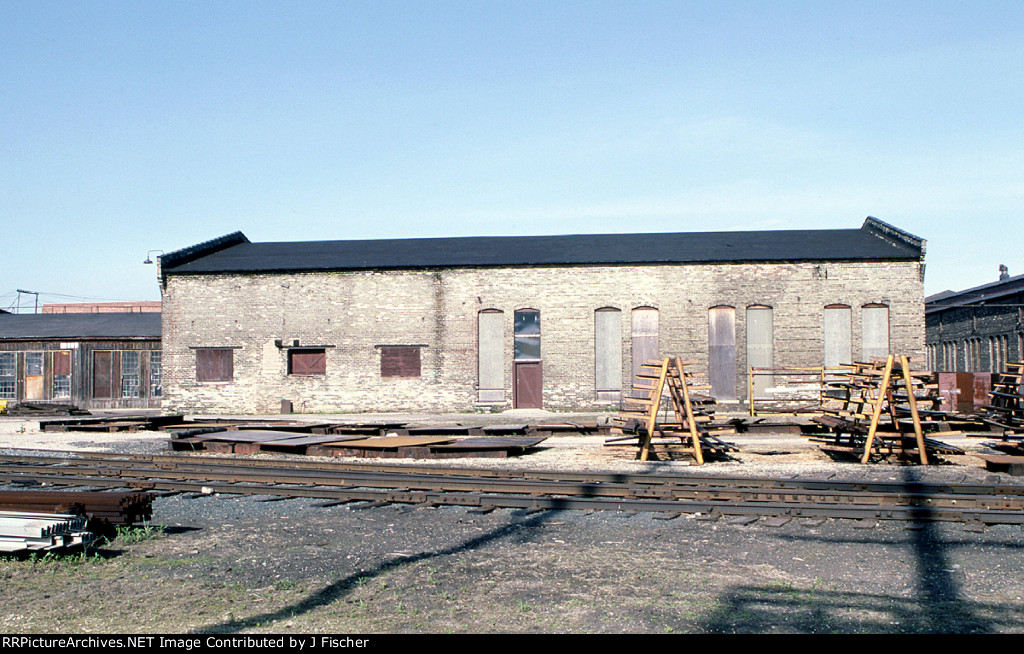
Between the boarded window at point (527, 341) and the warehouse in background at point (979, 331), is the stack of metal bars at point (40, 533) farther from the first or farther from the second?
the warehouse in background at point (979, 331)

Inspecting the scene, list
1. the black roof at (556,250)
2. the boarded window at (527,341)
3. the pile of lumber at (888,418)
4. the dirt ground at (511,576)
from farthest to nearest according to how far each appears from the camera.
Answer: the boarded window at (527,341) < the black roof at (556,250) < the pile of lumber at (888,418) < the dirt ground at (511,576)

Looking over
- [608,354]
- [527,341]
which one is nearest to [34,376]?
[527,341]

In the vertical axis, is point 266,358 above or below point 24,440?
above

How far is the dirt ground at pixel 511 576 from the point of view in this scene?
5.13m

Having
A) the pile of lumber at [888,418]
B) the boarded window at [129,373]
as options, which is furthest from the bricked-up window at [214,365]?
the pile of lumber at [888,418]

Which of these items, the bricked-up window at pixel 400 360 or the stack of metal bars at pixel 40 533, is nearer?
the stack of metal bars at pixel 40 533

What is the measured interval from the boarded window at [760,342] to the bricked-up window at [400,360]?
36.6ft

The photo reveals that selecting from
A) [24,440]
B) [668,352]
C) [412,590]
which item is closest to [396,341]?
[668,352]

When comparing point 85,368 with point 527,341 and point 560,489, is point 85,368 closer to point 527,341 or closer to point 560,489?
point 527,341

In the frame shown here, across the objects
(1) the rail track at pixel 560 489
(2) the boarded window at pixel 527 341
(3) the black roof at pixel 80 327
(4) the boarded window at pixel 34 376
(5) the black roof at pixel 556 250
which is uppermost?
(5) the black roof at pixel 556 250

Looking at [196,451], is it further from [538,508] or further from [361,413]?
[361,413]

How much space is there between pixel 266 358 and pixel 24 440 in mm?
9908

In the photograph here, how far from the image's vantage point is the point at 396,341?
91.8 ft

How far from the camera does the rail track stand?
28.3 ft
